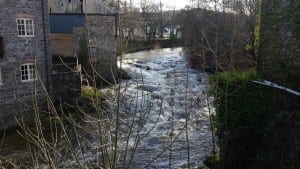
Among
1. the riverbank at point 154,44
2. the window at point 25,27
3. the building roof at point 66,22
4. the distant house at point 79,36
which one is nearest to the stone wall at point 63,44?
the distant house at point 79,36

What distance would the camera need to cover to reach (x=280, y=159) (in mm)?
8367

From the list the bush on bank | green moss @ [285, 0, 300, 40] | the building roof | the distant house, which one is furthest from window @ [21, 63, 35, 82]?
green moss @ [285, 0, 300, 40]

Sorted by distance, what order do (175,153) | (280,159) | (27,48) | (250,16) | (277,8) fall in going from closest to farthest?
(280,159), (277,8), (175,153), (27,48), (250,16)

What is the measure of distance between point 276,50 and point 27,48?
42.6 ft

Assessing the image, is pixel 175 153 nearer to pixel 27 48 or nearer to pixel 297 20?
pixel 297 20

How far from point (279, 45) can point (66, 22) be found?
1942 cm

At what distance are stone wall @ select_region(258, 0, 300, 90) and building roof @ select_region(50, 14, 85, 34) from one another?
17.9 m

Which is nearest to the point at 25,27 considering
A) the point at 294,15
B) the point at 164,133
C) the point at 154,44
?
the point at 164,133

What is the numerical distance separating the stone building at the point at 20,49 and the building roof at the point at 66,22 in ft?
24.0

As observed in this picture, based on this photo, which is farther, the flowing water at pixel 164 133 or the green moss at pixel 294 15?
the green moss at pixel 294 15

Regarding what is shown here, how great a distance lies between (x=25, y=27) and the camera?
1864 cm

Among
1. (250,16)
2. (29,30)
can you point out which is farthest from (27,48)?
(250,16)

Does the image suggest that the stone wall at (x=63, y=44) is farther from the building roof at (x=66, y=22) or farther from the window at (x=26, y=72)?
the window at (x=26, y=72)

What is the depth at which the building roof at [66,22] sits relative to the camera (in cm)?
2686
